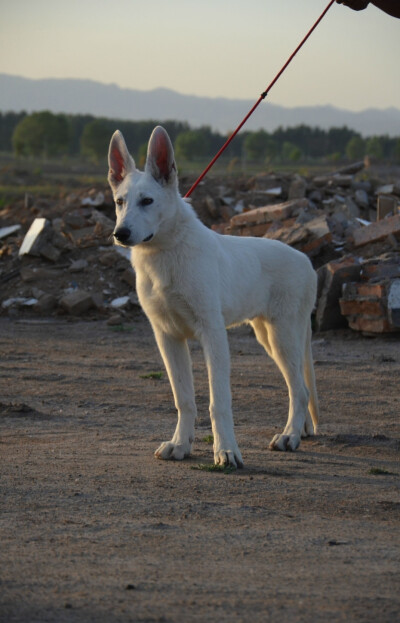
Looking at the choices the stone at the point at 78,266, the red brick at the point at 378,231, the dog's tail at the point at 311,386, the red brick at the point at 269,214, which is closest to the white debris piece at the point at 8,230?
the stone at the point at 78,266

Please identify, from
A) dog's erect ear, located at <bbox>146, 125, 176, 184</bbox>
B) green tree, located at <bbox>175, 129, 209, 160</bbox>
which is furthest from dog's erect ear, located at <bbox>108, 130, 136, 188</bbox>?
green tree, located at <bbox>175, 129, 209, 160</bbox>

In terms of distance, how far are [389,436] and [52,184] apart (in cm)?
4679

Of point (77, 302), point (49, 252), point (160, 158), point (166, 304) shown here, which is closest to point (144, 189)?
point (160, 158)

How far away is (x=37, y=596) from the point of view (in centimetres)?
359

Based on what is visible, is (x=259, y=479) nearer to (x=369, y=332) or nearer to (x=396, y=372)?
(x=396, y=372)

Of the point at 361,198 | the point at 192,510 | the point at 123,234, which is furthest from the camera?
the point at 361,198

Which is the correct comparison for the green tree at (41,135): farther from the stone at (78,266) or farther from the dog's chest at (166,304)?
the dog's chest at (166,304)

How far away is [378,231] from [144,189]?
971 centimetres

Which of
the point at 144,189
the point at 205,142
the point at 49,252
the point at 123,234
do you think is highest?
the point at 205,142

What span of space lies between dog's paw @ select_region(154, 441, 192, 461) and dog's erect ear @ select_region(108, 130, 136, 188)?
2.01 metres

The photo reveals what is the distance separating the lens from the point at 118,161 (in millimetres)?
6527

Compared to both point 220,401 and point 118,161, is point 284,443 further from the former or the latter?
point 118,161

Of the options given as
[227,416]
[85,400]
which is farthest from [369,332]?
[227,416]

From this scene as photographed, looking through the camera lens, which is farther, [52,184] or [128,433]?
[52,184]
